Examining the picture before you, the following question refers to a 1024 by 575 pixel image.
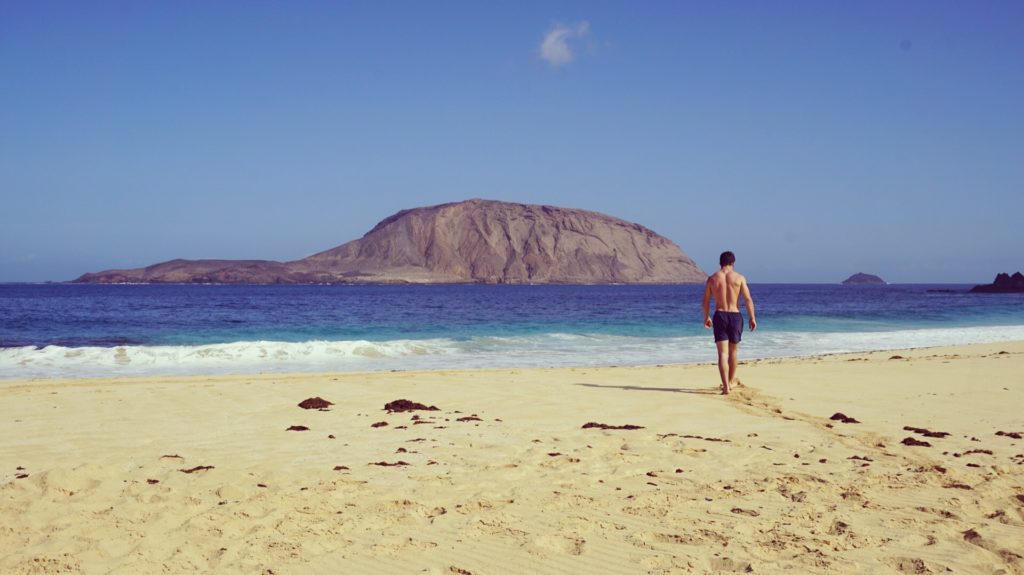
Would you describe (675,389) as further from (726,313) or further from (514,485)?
(514,485)

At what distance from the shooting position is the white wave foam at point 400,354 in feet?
57.6

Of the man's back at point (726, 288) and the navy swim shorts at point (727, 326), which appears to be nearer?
the navy swim shorts at point (727, 326)

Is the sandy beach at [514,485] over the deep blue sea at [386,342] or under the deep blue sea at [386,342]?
over

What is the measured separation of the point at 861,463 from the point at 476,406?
15.3 ft

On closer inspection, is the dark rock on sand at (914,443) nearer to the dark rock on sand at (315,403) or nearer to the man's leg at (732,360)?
the man's leg at (732,360)

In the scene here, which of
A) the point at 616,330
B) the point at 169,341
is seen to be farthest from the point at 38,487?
the point at 616,330

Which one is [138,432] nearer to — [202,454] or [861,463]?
[202,454]

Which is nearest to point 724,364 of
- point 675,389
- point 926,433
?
point 675,389

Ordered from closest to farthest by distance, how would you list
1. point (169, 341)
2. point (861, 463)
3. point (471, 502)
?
point (471, 502)
point (861, 463)
point (169, 341)

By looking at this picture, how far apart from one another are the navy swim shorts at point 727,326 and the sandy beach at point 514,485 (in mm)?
881

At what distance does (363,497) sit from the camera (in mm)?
5070

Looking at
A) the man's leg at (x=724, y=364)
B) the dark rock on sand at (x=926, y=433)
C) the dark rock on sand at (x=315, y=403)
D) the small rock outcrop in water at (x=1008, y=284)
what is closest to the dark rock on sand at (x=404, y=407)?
the dark rock on sand at (x=315, y=403)

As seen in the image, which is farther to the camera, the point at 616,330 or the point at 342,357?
the point at 616,330

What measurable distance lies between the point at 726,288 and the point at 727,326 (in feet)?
1.85
